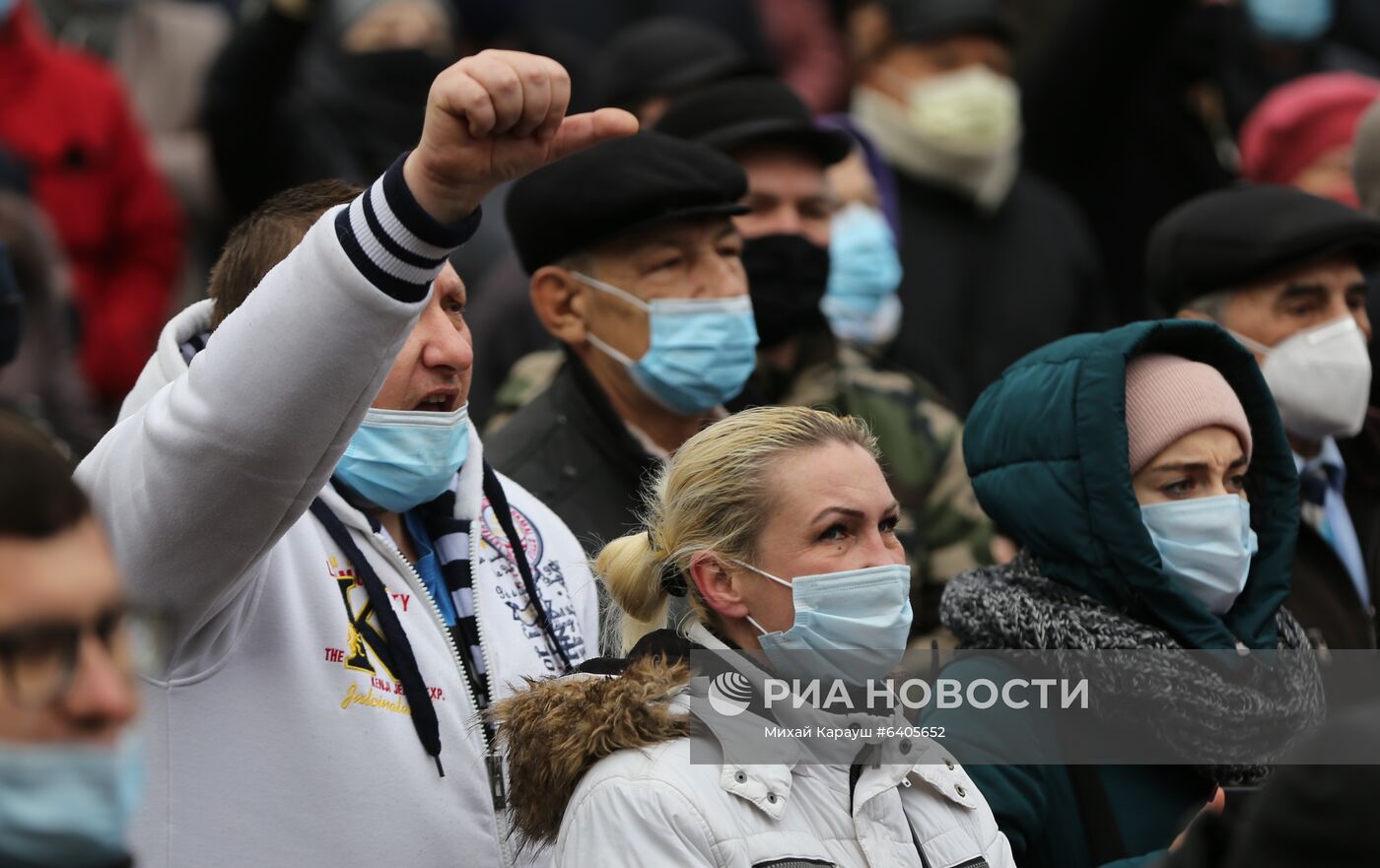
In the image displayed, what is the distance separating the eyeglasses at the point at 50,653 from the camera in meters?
2.08

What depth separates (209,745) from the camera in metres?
3.18

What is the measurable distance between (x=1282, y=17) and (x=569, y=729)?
6653 mm

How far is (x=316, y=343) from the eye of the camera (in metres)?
2.69

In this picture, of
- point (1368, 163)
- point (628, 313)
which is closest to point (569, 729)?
point (628, 313)

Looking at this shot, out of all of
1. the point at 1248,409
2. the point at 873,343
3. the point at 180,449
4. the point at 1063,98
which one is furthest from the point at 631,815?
the point at 1063,98

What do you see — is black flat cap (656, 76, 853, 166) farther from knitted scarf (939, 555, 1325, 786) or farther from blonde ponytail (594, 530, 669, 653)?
→ blonde ponytail (594, 530, 669, 653)

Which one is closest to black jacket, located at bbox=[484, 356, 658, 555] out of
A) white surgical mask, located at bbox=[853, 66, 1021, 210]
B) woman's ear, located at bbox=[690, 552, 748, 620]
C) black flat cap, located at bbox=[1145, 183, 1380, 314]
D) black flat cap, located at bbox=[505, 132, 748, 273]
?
black flat cap, located at bbox=[505, 132, 748, 273]

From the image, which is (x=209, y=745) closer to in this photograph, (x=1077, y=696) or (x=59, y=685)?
(x=59, y=685)

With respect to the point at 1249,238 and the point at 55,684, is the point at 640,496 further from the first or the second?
the point at 55,684

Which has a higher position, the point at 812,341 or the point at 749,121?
the point at 749,121

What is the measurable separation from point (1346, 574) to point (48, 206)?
499 centimetres

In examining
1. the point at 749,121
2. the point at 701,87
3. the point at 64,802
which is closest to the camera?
the point at 64,802

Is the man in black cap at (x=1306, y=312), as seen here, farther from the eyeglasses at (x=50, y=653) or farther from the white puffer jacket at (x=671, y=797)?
the eyeglasses at (x=50, y=653)

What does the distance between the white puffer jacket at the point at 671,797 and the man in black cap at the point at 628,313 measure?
1590 millimetres
